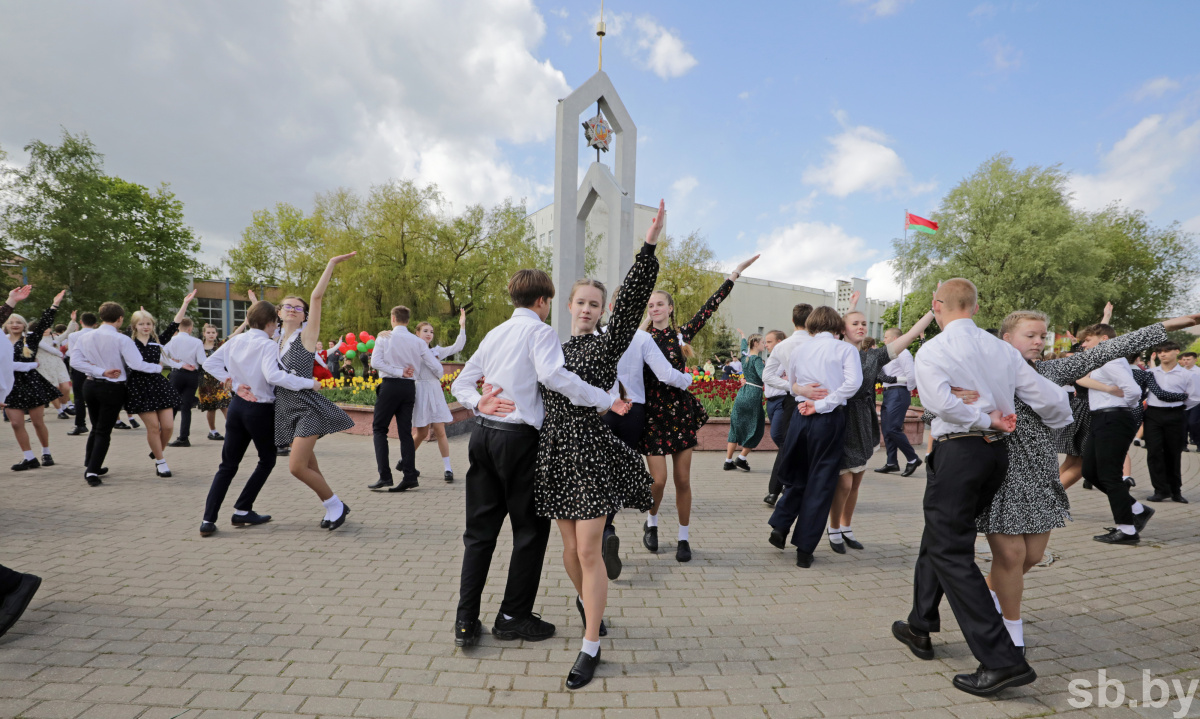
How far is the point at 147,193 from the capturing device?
1602 inches

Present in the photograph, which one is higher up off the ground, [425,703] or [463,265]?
[463,265]

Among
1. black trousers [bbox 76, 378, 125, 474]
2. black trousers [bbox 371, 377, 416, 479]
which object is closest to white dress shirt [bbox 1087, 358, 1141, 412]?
black trousers [bbox 371, 377, 416, 479]

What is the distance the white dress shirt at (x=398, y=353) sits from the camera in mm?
6723

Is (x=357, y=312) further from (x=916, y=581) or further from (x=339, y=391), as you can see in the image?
(x=916, y=581)

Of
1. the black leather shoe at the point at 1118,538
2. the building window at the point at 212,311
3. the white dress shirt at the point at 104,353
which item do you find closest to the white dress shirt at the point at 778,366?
the black leather shoe at the point at 1118,538

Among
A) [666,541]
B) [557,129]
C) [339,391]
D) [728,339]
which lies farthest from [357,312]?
[666,541]

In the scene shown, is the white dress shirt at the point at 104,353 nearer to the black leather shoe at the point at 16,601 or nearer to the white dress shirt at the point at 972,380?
the black leather shoe at the point at 16,601

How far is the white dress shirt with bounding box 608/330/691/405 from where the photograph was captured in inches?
177

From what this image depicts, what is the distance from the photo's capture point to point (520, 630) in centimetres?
326

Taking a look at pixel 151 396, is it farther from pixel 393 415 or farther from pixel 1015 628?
pixel 1015 628

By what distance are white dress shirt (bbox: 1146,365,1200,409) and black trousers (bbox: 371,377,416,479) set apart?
8.83 m

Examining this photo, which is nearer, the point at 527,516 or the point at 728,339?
the point at 527,516

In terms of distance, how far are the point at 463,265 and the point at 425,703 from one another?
1150 inches

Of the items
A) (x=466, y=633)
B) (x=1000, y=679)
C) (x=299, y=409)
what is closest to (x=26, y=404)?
(x=299, y=409)
